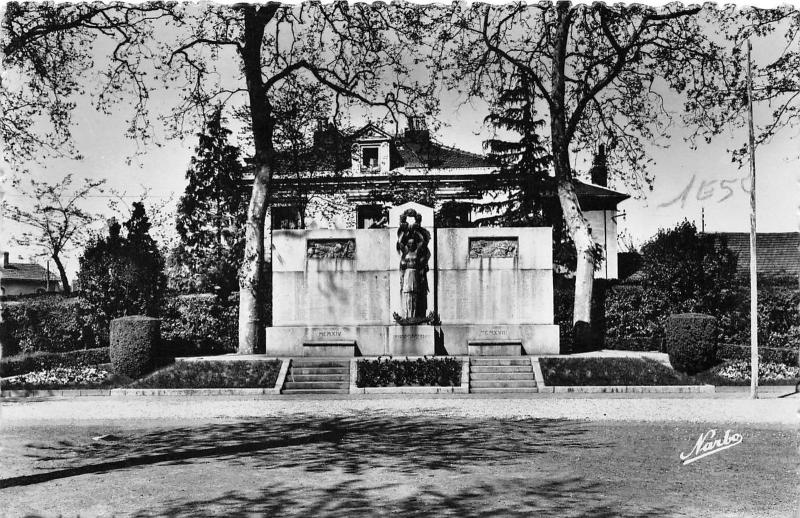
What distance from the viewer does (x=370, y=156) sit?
82.2ft

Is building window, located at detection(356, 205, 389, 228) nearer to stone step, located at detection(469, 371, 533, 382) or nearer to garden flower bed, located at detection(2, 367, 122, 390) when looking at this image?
stone step, located at detection(469, 371, 533, 382)

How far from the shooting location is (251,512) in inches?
249

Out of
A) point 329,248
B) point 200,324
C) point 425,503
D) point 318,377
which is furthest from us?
point 200,324

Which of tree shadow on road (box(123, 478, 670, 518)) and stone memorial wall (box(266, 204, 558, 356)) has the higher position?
stone memorial wall (box(266, 204, 558, 356))

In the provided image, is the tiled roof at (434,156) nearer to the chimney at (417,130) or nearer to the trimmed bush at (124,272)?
the chimney at (417,130)

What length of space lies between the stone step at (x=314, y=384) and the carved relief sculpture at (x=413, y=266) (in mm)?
3885

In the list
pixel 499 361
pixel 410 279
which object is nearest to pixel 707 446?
pixel 499 361

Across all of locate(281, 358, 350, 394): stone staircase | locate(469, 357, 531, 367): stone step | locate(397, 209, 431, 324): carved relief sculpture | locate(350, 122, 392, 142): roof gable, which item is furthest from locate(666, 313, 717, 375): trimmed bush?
locate(350, 122, 392, 142): roof gable

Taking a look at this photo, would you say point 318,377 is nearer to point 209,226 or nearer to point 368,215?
point 368,215

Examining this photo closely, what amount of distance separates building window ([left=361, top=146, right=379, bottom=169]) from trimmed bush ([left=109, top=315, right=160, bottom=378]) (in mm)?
9724

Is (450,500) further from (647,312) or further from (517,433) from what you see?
(647,312)

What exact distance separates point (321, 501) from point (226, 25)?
10.3m

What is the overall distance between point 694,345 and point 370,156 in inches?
487

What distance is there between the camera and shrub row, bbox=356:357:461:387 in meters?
16.8
